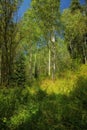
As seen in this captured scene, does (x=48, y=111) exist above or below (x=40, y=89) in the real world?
below

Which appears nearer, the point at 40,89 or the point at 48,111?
the point at 48,111

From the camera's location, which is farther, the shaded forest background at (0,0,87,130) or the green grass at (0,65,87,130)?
the shaded forest background at (0,0,87,130)

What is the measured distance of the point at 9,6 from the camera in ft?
48.2

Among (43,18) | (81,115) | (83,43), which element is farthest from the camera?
(83,43)

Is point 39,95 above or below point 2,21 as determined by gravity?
below

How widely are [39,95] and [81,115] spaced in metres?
4.22

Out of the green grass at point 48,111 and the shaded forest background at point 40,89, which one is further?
the shaded forest background at point 40,89

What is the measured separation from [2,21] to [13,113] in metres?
7.13

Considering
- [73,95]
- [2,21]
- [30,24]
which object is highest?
[30,24]

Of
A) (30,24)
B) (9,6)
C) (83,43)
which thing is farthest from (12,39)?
(83,43)

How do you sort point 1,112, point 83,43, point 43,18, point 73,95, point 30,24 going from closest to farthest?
point 73,95 → point 1,112 → point 43,18 → point 30,24 → point 83,43

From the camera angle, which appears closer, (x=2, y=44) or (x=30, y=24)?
(x=2, y=44)

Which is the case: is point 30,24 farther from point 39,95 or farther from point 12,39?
point 39,95

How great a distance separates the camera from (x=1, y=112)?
838 centimetres
